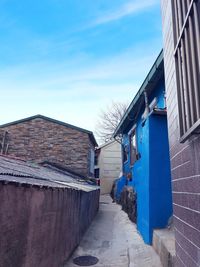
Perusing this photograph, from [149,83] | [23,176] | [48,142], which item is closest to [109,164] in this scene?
[48,142]

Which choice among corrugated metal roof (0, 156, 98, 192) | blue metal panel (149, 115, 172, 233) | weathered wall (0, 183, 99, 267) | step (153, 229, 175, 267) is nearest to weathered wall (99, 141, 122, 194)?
corrugated metal roof (0, 156, 98, 192)

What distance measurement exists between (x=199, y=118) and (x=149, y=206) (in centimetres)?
491

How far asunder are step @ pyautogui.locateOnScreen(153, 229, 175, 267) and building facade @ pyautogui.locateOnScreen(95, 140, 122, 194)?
2182 centimetres

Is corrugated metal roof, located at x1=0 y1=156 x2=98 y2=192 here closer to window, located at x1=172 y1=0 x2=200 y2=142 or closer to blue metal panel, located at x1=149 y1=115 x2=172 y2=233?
window, located at x1=172 y1=0 x2=200 y2=142

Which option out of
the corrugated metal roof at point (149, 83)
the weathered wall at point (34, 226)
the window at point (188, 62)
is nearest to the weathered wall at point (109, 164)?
the corrugated metal roof at point (149, 83)

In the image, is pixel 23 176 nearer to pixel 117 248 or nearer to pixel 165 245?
pixel 165 245

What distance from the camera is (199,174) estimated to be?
2283mm

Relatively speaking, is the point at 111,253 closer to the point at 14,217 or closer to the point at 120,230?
the point at 120,230

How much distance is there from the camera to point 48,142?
17.1 meters

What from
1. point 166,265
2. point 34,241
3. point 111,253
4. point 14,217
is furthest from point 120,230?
point 14,217

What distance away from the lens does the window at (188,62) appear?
2131mm

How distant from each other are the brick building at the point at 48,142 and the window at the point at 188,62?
47.3ft

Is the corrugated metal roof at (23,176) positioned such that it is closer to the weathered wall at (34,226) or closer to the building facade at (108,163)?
the weathered wall at (34,226)

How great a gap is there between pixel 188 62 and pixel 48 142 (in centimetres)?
1532
